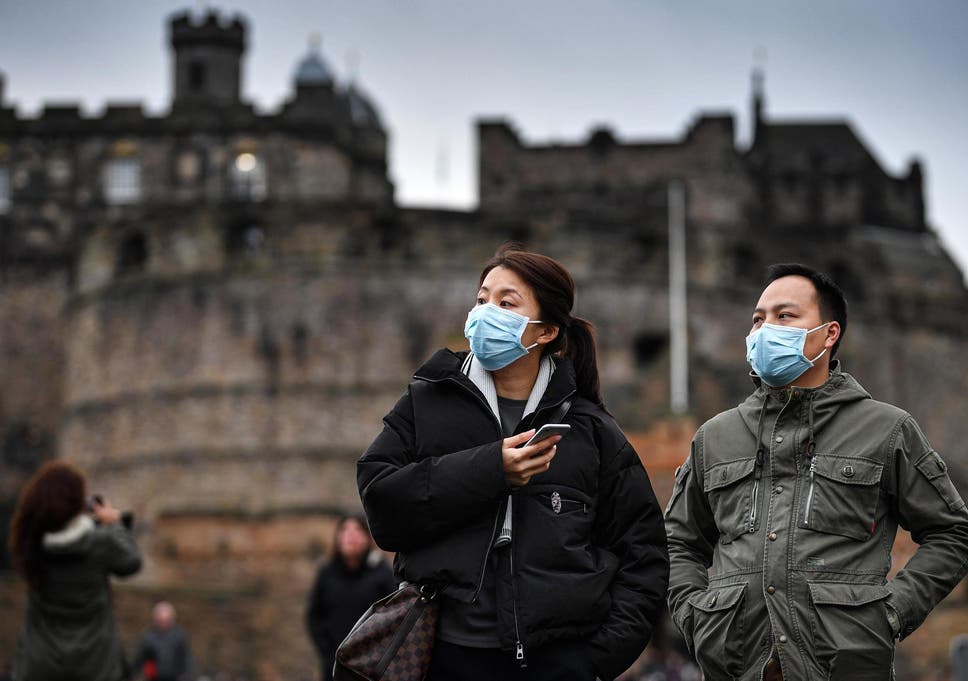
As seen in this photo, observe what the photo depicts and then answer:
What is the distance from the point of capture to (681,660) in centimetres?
2797

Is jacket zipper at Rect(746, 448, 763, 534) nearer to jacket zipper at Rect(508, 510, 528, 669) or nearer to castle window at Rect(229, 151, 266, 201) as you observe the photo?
jacket zipper at Rect(508, 510, 528, 669)

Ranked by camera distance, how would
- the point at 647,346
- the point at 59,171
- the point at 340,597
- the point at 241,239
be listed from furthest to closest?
the point at 59,171 < the point at 241,239 < the point at 647,346 < the point at 340,597

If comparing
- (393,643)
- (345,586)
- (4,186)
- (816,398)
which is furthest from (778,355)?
(4,186)

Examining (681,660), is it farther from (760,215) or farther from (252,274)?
(760,215)

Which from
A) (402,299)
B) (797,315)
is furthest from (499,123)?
(797,315)

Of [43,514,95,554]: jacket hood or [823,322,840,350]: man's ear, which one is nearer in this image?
[823,322,840,350]: man's ear

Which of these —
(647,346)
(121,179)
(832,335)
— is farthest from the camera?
(121,179)

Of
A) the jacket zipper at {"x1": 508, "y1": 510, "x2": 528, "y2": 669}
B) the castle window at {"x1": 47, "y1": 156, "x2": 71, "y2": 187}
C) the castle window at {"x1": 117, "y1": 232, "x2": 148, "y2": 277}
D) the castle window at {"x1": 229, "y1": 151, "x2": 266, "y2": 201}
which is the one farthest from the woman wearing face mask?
the castle window at {"x1": 47, "y1": 156, "x2": 71, "y2": 187}

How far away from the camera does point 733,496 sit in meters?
5.55

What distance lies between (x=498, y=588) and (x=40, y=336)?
39.0 m

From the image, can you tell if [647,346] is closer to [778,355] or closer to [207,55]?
[207,55]

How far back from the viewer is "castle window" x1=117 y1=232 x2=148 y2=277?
38081 millimetres

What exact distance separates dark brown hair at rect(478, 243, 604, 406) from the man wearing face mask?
465mm

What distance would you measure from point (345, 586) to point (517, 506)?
4.97 metres
